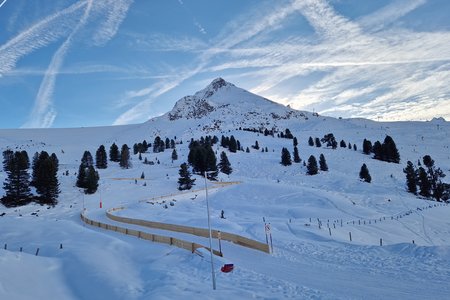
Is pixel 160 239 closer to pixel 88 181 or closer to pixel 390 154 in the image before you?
pixel 88 181

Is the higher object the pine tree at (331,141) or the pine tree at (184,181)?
the pine tree at (331,141)

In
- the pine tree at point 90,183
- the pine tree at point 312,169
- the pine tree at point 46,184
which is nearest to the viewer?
the pine tree at point 46,184

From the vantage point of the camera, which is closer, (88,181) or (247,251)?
(247,251)

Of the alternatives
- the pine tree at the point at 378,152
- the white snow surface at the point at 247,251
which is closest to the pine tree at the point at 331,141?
the pine tree at the point at 378,152

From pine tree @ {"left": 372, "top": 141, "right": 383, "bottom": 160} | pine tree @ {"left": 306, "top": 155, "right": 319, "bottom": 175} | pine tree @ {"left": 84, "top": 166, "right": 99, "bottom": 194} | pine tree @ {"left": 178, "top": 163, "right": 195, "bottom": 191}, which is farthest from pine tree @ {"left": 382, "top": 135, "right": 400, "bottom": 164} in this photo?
Result: pine tree @ {"left": 84, "top": 166, "right": 99, "bottom": 194}

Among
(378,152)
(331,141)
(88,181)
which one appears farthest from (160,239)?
(331,141)

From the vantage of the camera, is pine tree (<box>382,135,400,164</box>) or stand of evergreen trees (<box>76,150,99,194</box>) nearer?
stand of evergreen trees (<box>76,150,99,194</box>)

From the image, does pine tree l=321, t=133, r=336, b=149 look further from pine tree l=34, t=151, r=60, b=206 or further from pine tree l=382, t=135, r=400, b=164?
pine tree l=34, t=151, r=60, b=206

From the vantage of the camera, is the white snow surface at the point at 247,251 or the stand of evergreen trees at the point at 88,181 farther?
the stand of evergreen trees at the point at 88,181

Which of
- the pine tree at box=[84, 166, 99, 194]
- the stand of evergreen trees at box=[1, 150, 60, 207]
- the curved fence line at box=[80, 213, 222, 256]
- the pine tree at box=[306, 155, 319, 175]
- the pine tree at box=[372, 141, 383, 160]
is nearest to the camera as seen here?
the curved fence line at box=[80, 213, 222, 256]

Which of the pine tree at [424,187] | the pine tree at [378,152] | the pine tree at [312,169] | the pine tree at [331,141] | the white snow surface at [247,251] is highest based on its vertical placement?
the pine tree at [331,141]

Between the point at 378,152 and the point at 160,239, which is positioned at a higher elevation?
the point at 378,152

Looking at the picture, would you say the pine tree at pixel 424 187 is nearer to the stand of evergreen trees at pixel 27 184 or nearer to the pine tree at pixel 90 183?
the pine tree at pixel 90 183

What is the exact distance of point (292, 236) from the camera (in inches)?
1406
